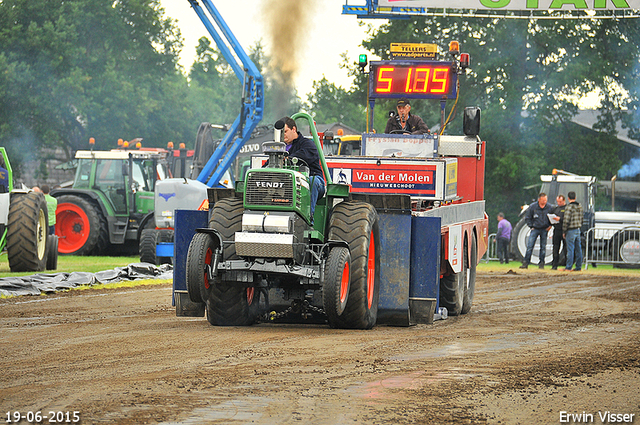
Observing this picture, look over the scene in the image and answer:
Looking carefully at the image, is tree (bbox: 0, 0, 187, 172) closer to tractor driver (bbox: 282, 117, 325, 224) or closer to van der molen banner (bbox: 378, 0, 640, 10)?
van der molen banner (bbox: 378, 0, 640, 10)

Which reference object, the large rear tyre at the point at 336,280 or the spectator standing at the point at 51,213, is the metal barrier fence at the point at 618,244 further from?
the large rear tyre at the point at 336,280

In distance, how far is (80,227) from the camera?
23.3 meters

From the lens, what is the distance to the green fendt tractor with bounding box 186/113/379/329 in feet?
28.7

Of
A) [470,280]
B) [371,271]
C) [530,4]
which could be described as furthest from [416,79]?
[530,4]

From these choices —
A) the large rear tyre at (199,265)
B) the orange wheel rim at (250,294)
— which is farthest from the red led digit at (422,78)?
the large rear tyre at (199,265)

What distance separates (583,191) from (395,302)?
1741 centimetres

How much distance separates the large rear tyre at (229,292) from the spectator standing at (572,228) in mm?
13662

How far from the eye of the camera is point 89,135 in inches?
1815

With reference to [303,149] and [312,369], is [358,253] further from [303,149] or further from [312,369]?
[312,369]

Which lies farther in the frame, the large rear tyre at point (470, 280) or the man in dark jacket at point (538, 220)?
the man in dark jacket at point (538, 220)

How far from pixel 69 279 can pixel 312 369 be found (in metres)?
8.71

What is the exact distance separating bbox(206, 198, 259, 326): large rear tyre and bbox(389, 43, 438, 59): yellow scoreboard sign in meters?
5.78

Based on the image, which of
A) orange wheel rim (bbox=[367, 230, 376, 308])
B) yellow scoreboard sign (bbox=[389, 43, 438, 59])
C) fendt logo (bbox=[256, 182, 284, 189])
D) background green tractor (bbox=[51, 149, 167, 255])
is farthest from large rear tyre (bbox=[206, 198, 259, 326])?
background green tractor (bbox=[51, 149, 167, 255])

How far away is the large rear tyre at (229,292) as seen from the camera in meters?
9.17
